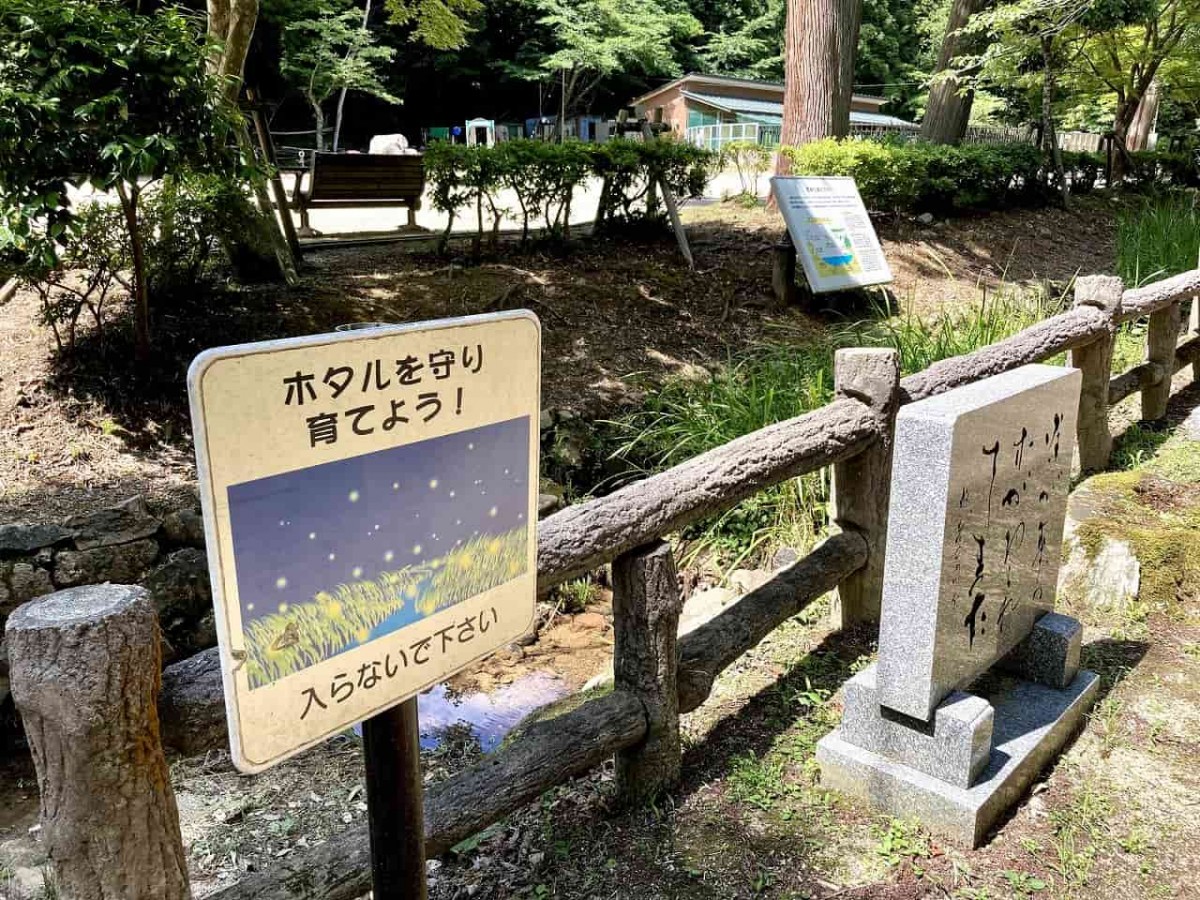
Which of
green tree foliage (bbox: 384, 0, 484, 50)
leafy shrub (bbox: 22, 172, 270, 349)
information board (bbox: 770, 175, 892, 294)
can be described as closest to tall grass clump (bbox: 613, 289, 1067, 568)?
information board (bbox: 770, 175, 892, 294)

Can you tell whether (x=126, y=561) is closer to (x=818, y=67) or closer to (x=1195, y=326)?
(x=1195, y=326)

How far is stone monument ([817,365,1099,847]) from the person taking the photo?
2393 mm

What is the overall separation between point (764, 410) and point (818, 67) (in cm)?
624

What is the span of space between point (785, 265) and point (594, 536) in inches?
244

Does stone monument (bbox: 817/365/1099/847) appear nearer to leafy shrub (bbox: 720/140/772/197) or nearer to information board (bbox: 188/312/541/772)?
information board (bbox: 188/312/541/772)

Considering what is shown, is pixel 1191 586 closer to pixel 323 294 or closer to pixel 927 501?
pixel 927 501

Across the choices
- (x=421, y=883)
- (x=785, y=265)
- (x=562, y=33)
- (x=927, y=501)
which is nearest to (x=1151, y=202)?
(x=785, y=265)

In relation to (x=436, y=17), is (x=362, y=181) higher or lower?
lower

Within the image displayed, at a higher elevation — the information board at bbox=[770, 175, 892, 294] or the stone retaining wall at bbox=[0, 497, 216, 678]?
the information board at bbox=[770, 175, 892, 294]

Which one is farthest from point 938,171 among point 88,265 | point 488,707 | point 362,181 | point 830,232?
point 488,707

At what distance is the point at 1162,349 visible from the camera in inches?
222

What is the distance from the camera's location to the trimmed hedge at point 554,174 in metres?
7.79

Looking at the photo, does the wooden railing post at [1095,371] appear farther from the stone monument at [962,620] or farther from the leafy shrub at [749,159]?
the leafy shrub at [749,159]

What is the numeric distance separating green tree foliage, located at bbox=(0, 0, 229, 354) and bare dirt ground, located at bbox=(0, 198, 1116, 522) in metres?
0.90
